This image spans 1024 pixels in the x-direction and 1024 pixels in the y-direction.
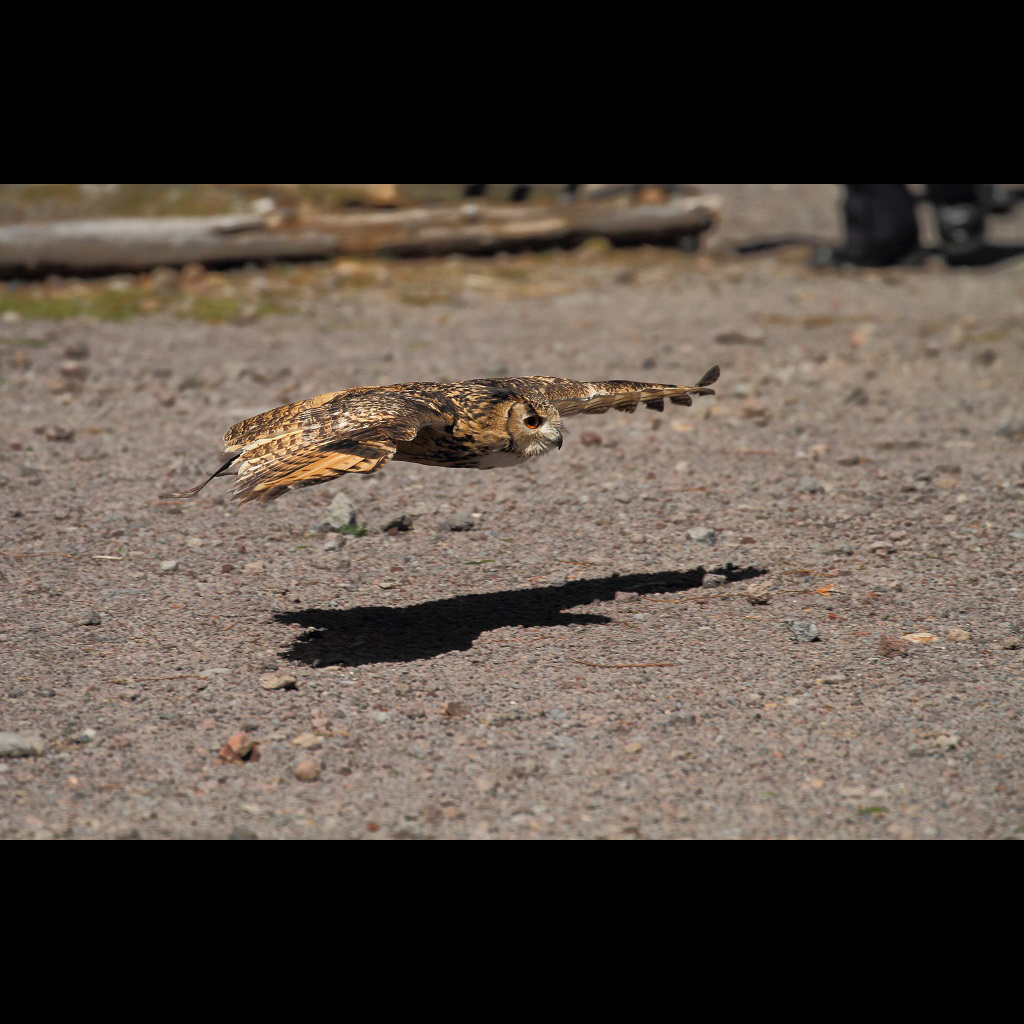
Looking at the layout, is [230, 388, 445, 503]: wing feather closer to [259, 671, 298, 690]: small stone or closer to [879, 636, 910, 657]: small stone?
[259, 671, 298, 690]: small stone

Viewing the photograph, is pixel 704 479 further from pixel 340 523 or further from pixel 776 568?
pixel 340 523

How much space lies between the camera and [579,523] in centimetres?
765

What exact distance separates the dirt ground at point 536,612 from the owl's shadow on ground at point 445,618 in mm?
23

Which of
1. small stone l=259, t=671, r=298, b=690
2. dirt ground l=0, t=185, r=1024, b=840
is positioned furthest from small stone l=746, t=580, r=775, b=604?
small stone l=259, t=671, r=298, b=690

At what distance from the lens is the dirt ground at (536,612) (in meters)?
4.64

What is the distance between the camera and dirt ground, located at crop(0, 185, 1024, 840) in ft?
15.2

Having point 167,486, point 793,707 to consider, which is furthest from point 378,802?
point 167,486

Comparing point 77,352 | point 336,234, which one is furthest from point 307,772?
point 336,234

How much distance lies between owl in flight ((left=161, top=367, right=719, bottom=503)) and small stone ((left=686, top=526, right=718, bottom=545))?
1.08 m

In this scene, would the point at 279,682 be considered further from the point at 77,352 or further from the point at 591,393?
the point at 77,352

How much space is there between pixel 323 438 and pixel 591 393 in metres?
1.59

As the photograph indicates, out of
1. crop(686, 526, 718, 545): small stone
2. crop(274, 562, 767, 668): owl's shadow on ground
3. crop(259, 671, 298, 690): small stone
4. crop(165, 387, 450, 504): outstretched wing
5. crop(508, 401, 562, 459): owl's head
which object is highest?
crop(165, 387, 450, 504): outstretched wing

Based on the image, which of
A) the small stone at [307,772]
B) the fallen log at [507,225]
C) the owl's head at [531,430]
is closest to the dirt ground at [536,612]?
the small stone at [307,772]

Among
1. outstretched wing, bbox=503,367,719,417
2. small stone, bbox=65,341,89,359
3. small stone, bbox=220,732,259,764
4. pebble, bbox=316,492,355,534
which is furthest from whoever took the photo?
small stone, bbox=65,341,89,359
